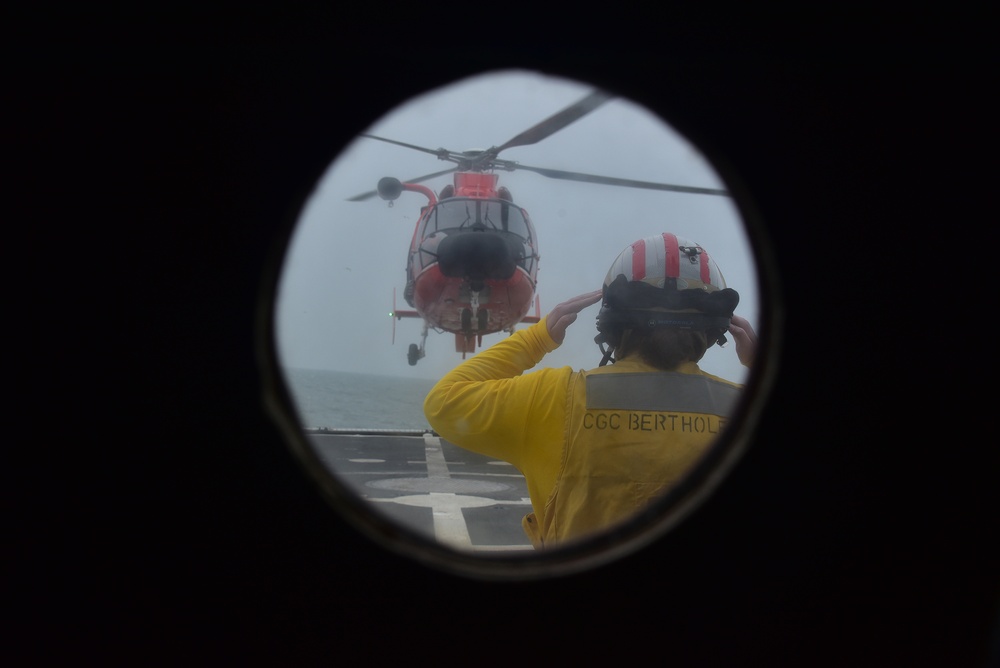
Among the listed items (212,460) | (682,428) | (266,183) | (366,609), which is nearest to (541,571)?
(366,609)

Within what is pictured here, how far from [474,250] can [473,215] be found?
0.41m

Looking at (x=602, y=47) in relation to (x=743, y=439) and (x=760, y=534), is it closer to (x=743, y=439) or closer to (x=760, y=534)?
(x=743, y=439)

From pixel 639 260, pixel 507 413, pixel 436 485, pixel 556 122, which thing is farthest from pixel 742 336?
pixel 436 485

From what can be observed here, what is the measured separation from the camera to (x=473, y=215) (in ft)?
27.0

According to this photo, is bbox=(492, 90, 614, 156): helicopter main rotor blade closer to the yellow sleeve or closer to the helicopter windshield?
the helicopter windshield

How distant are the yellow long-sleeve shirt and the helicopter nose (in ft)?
19.5

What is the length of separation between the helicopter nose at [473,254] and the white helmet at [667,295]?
5.66m

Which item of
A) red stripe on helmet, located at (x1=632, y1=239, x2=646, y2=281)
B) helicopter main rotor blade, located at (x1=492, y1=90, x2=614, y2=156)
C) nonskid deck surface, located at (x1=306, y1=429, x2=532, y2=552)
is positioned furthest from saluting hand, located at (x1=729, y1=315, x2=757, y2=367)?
helicopter main rotor blade, located at (x1=492, y1=90, x2=614, y2=156)

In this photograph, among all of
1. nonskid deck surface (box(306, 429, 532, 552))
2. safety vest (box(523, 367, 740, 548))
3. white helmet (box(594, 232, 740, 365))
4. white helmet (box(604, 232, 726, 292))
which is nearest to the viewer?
safety vest (box(523, 367, 740, 548))

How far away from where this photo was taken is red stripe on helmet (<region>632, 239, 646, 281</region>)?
253 centimetres

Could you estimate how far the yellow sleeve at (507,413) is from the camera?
2.18 m

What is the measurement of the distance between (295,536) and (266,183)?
0.39 m

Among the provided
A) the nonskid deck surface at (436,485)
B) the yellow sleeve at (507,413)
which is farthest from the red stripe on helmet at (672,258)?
the nonskid deck surface at (436,485)

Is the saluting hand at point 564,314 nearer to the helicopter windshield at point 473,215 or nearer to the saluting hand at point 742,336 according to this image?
the saluting hand at point 742,336
